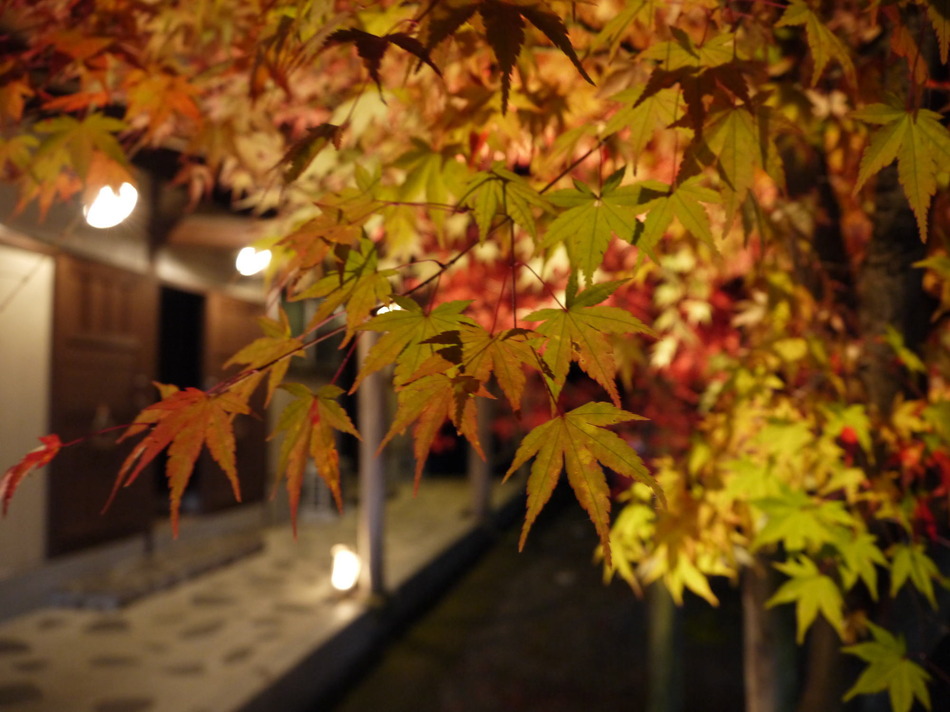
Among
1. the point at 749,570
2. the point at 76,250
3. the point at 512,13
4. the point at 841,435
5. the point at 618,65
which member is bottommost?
the point at 749,570

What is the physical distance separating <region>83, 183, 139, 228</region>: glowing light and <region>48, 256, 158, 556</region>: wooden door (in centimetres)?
538

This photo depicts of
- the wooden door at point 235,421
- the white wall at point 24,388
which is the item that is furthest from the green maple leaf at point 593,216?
the wooden door at point 235,421

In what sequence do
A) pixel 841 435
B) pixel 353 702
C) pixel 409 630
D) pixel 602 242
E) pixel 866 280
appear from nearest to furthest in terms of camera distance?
pixel 602 242 → pixel 866 280 → pixel 841 435 → pixel 353 702 → pixel 409 630

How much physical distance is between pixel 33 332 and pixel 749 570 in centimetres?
699

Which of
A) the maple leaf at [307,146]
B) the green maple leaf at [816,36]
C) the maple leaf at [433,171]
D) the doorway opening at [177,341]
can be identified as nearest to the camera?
the maple leaf at [307,146]

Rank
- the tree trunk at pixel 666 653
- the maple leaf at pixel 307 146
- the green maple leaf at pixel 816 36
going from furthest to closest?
the tree trunk at pixel 666 653 → the green maple leaf at pixel 816 36 → the maple leaf at pixel 307 146

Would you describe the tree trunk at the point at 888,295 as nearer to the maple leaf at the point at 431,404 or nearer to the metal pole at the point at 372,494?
the maple leaf at the point at 431,404

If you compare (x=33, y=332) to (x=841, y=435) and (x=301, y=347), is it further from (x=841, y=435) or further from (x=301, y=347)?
(x=841, y=435)

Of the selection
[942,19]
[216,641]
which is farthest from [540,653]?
[942,19]

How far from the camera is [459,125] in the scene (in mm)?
2418

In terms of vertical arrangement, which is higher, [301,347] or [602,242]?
[602,242]

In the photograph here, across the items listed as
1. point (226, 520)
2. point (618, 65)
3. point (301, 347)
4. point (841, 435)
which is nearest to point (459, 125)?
point (618, 65)

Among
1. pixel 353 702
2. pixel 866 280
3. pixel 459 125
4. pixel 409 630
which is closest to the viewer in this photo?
pixel 459 125

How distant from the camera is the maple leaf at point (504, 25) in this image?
1.46 m
